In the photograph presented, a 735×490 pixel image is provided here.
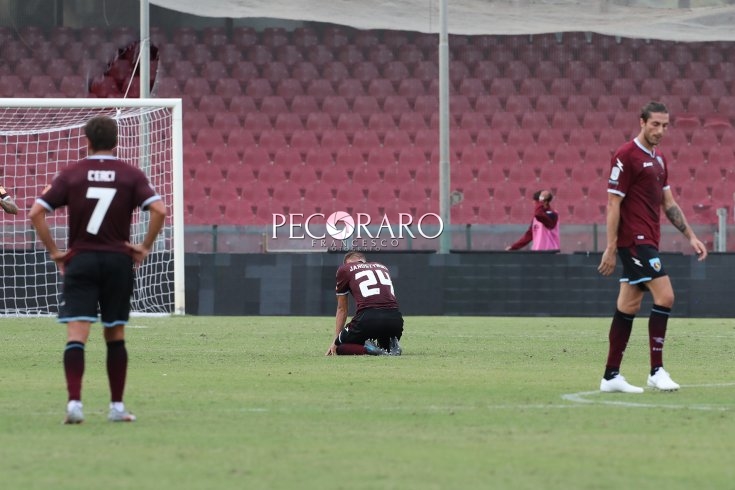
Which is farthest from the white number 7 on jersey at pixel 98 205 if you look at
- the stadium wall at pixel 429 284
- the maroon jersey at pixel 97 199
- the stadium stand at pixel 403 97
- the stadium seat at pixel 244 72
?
the stadium seat at pixel 244 72

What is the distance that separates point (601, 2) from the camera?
27.3m

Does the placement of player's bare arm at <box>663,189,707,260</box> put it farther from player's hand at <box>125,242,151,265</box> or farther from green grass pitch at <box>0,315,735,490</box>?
player's hand at <box>125,242,151,265</box>

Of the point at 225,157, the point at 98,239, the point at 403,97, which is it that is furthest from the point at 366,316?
the point at 403,97

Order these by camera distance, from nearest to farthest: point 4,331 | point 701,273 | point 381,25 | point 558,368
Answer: point 558,368, point 4,331, point 701,273, point 381,25

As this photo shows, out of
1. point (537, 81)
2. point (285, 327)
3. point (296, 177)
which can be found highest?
point (537, 81)

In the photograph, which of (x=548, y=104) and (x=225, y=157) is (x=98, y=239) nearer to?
(x=225, y=157)

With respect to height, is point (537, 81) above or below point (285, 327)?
above

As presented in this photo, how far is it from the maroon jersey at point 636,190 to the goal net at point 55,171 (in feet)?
39.8

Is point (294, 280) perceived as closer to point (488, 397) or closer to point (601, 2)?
point (601, 2)

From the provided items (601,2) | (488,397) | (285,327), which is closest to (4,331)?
(285,327)

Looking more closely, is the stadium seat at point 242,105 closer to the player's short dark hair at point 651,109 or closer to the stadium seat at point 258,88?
the stadium seat at point 258,88

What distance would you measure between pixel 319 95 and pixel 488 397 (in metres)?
20.3

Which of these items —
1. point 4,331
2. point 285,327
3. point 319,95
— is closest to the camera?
point 4,331

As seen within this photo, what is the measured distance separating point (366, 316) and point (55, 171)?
14.5 m
